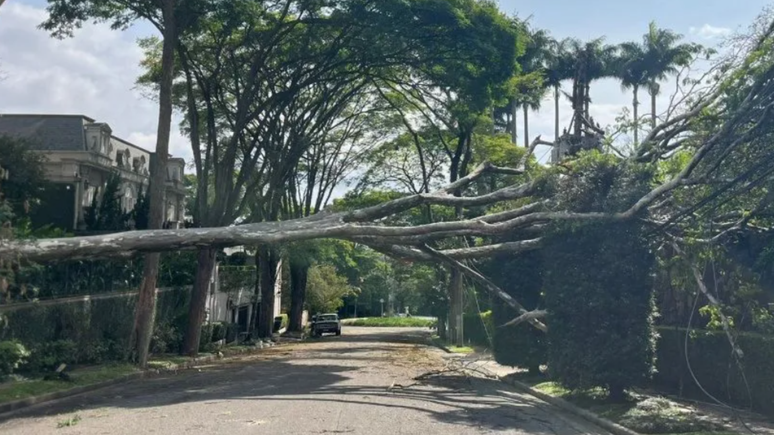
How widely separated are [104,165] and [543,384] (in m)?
26.2

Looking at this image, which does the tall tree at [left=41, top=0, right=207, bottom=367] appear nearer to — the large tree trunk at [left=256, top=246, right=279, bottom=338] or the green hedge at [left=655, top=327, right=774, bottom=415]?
the green hedge at [left=655, top=327, right=774, bottom=415]

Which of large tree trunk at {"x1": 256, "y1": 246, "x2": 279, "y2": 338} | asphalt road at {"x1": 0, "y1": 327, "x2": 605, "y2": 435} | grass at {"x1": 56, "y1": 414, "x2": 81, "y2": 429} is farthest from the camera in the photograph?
large tree trunk at {"x1": 256, "y1": 246, "x2": 279, "y2": 338}

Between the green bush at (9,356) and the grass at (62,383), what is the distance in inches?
Result: 14.2

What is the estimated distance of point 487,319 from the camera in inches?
1588

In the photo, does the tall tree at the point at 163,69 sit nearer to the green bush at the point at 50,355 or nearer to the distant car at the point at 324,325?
the green bush at the point at 50,355

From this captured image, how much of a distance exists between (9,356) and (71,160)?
20538 millimetres

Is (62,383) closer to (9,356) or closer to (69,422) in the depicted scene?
(9,356)

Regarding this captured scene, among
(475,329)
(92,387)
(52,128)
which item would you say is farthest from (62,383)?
(475,329)

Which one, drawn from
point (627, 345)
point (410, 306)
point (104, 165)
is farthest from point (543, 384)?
point (410, 306)

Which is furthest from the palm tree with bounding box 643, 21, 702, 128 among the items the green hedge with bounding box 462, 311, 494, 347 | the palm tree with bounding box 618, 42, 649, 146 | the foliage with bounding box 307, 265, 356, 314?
the foliage with bounding box 307, 265, 356, 314

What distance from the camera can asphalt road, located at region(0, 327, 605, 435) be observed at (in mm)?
13672

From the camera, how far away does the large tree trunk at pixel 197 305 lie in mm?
32312

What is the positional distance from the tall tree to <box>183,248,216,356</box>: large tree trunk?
16.0 ft

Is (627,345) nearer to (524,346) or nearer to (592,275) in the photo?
(592,275)
